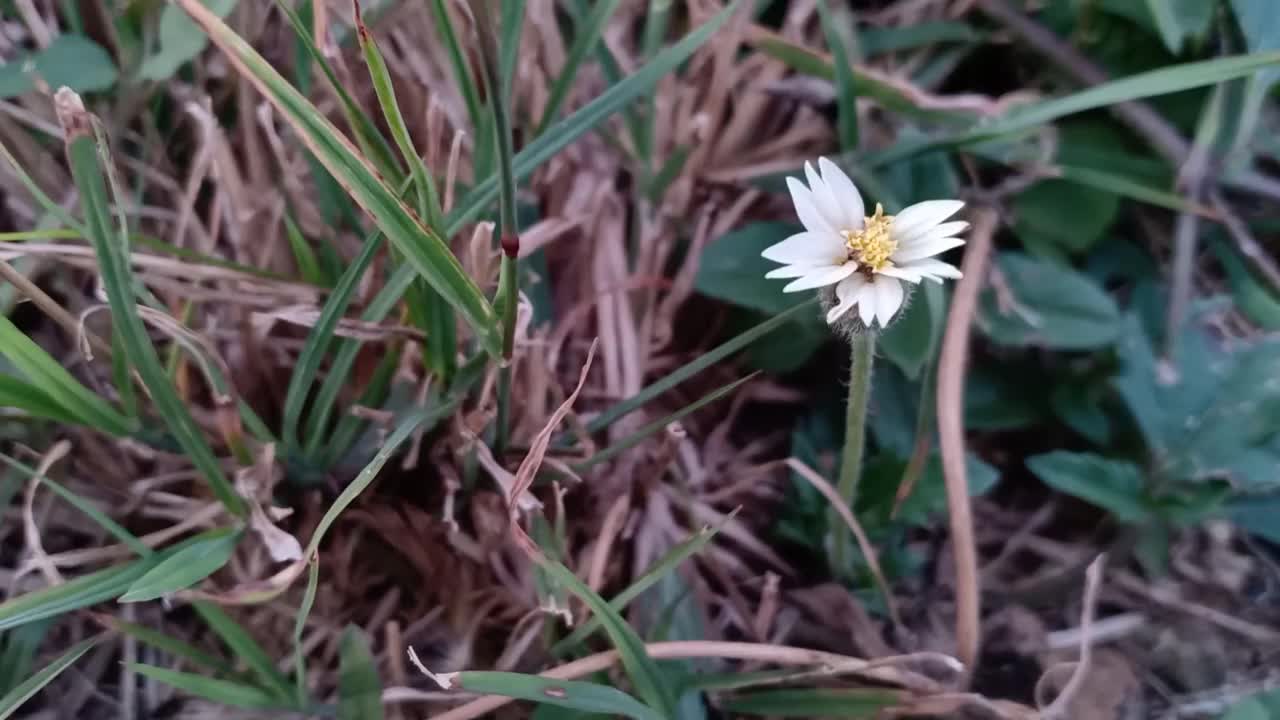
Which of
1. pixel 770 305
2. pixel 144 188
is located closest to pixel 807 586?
pixel 770 305

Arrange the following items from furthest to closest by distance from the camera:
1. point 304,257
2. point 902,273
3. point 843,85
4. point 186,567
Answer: point 843,85
point 304,257
point 186,567
point 902,273

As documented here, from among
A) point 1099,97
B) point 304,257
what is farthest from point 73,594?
point 1099,97

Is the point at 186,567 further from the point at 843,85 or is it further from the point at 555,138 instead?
the point at 843,85

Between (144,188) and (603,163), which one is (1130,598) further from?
(144,188)

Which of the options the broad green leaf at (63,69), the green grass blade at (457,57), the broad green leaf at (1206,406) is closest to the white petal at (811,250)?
Result: the green grass blade at (457,57)

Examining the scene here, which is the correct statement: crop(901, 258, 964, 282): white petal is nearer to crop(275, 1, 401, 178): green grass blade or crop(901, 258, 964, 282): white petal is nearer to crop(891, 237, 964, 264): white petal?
crop(891, 237, 964, 264): white petal

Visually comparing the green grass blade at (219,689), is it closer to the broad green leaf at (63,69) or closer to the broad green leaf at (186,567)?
the broad green leaf at (186,567)

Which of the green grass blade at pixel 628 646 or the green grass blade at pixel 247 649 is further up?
the green grass blade at pixel 628 646
